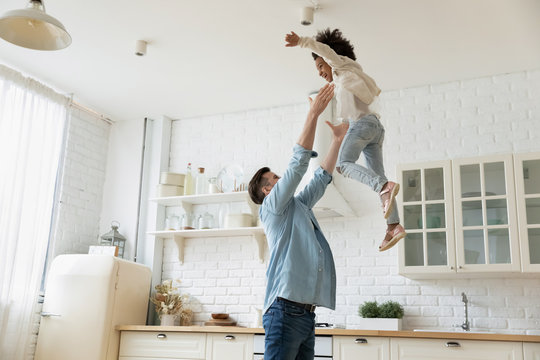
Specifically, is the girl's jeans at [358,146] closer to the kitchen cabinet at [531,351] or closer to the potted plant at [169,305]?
the kitchen cabinet at [531,351]

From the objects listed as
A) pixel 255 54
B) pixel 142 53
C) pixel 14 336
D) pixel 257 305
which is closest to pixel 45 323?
pixel 14 336

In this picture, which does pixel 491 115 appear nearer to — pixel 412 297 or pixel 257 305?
pixel 412 297

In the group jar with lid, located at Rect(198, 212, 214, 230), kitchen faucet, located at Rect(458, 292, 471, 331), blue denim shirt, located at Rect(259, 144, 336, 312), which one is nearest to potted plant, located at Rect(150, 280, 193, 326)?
jar with lid, located at Rect(198, 212, 214, 230)

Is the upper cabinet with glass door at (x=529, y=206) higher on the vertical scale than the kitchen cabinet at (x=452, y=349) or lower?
higher

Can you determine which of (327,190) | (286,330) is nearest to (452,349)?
(327,190)

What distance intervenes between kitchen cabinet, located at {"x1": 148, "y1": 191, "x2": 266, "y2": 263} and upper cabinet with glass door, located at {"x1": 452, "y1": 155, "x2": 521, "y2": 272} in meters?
1.70

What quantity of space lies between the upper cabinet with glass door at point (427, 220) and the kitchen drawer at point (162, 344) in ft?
5.57

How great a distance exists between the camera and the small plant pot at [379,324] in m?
4.45

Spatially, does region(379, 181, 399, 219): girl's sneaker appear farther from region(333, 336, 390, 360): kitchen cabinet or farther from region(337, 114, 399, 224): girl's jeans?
region(333, 336, 390, 360): kitchen cabinet

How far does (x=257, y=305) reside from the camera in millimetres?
5184

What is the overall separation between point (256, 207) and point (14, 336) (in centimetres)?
229

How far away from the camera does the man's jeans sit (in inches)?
95.3

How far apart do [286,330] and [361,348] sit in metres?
1.76

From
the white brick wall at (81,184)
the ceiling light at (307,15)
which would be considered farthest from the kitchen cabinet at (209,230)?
the ceiling light at (307,15)
